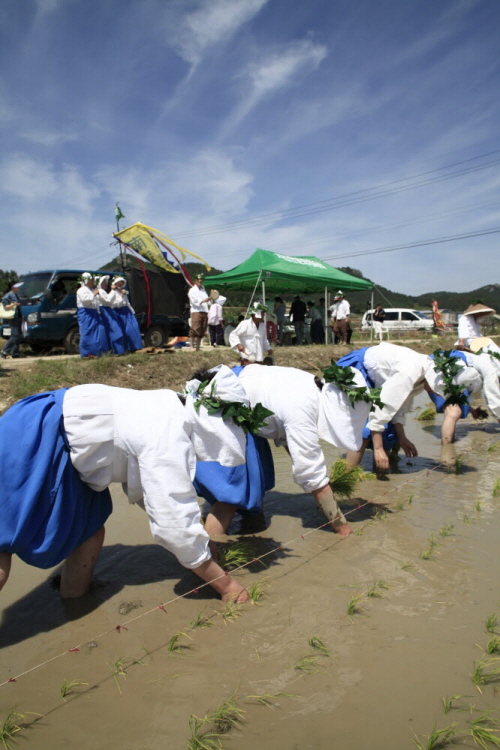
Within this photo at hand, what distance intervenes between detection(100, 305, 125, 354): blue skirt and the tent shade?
15.3 ft

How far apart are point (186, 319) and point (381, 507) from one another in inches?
362

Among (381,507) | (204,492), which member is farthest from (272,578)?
(381,507)

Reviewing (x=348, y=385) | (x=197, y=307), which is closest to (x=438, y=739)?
(x=348, y=385)

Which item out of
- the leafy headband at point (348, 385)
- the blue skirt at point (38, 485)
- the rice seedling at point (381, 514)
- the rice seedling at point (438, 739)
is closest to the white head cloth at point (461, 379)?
the rice seedling at point (381, 514)

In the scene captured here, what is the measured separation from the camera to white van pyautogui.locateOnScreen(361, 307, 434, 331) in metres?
22.9

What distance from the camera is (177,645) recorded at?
2.28 metres

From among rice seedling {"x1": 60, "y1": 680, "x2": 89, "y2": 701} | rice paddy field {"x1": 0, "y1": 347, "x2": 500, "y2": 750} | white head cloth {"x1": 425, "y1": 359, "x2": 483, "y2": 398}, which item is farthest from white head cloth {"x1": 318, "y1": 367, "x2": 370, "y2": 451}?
rice seedling {"x1": 60, "y1": 680, "x2": 89, "y2": 701}

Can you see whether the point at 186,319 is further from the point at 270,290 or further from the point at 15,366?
the point at 15,366

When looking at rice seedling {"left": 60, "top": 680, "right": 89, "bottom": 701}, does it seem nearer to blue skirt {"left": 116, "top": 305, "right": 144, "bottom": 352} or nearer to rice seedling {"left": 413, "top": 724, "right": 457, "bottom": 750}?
rice seedling {"left": 413, "top": 724, "right": 457, "bottom": 750}

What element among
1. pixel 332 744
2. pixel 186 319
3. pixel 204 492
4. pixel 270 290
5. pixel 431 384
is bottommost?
pixel 332 744

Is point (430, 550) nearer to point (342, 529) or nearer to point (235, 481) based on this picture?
point (342, 529)

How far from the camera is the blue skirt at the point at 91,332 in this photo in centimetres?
872

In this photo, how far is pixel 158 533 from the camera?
2.17 m

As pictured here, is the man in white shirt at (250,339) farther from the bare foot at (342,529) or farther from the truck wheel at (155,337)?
the bare foot at (342,529)
